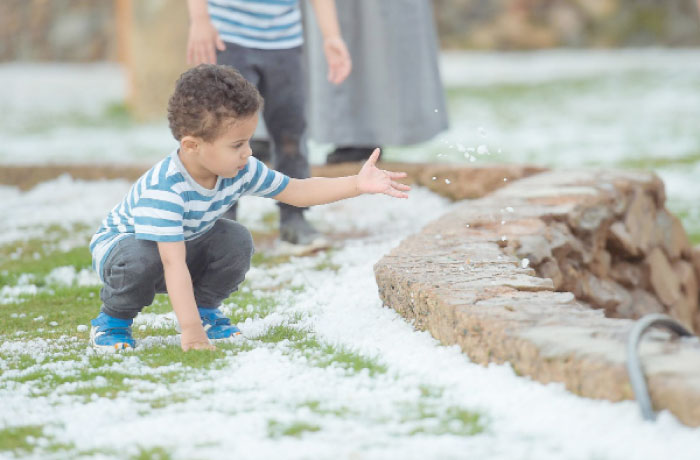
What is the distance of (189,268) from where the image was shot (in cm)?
272

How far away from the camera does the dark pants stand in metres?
3.64

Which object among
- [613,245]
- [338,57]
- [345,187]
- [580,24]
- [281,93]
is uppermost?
[338,57]

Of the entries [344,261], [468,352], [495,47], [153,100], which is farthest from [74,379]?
[495,47]

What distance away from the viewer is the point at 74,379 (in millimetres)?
2285

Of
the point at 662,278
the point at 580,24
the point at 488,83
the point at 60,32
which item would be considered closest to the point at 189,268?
the point at 662,278

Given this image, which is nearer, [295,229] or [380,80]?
[295,229]

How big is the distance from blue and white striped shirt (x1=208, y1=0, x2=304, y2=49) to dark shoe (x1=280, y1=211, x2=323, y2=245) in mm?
695

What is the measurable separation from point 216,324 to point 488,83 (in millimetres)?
10954

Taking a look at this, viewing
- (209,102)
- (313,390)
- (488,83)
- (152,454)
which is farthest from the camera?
(488,83)

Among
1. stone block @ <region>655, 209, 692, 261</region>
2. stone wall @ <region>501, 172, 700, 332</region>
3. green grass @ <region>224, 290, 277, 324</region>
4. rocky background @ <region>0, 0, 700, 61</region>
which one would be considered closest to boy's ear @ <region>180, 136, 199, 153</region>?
green grass @ <region>224, 290, 277, 324</region>

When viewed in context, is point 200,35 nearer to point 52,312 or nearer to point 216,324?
point 52,312

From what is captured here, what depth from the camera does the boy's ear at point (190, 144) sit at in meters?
2.45

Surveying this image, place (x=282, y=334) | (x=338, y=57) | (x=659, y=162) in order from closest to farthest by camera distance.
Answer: (x=282, y=334) → (x=338, y=57) → (x=659, y=162)

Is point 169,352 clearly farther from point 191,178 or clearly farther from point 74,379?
point 191,178
